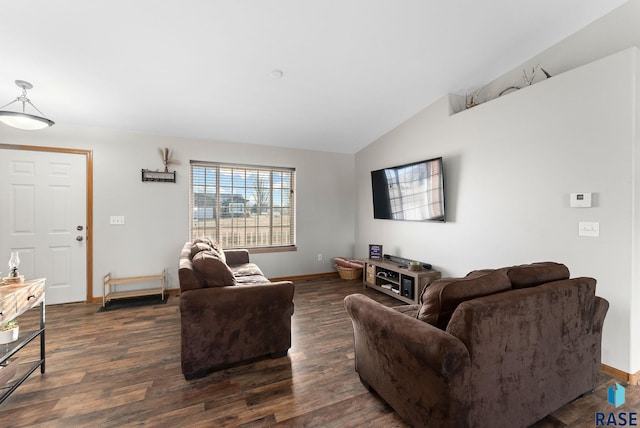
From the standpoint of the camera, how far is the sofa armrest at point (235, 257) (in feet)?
13.2

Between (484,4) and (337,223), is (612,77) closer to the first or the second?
(484,4)

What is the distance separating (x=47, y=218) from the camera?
3518mm

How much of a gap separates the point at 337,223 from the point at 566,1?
13.1ft

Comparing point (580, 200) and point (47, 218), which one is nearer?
point (580, 200)

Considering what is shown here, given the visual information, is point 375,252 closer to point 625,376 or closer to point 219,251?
point 219,251

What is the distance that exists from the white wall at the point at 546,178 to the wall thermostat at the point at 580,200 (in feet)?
0.15

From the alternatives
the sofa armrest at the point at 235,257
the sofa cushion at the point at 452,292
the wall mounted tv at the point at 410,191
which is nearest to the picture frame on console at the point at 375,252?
the wall mounted tv at the point at 410,191

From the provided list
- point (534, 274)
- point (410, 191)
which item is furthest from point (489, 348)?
point (410, 191)

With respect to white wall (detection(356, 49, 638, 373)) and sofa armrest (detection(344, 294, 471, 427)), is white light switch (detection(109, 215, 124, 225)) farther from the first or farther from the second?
white wall (detection(356, 49, 638, 373))

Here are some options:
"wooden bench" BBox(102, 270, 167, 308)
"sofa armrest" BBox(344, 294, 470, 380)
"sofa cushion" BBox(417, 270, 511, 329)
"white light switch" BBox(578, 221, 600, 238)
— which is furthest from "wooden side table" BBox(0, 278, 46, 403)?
"white light switch" BBox(578, 221, 600, 238)

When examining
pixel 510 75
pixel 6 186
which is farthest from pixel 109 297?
pixel 510 75

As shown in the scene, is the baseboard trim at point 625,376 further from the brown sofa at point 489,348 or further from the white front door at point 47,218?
the white front door at point 47,218

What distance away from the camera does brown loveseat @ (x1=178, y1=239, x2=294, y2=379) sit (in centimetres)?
203

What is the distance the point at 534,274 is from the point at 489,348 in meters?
0.64
